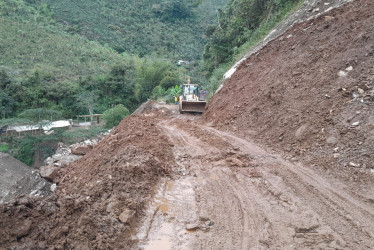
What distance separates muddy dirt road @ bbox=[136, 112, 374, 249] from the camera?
3373 mm

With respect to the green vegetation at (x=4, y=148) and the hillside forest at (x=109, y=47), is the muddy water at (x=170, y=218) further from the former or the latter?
the green vegetation at (x=4, y=148)

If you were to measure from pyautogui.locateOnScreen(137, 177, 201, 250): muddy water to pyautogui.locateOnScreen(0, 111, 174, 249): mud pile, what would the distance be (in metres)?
0.20

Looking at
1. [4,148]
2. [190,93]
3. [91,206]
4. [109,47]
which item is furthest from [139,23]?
[91,206]

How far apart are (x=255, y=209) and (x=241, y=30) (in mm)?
16155

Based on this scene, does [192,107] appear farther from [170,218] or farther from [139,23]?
[139,23]

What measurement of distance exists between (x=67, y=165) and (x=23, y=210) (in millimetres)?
3511

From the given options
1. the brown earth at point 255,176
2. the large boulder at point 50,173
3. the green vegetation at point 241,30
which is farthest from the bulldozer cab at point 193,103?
the large boulder at point 50,173

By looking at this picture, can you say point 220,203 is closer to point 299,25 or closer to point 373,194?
point 373,194

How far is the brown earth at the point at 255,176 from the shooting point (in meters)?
3.35

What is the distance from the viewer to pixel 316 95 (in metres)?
6.80

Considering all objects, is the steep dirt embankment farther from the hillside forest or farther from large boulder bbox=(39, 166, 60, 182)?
large boulder bbox=(39, 166, 60, 182)

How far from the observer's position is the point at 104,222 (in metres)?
3.57

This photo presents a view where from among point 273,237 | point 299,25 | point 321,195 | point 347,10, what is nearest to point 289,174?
point 321,195

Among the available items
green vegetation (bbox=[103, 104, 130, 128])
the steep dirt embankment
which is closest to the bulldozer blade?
the steep dirt embankment
